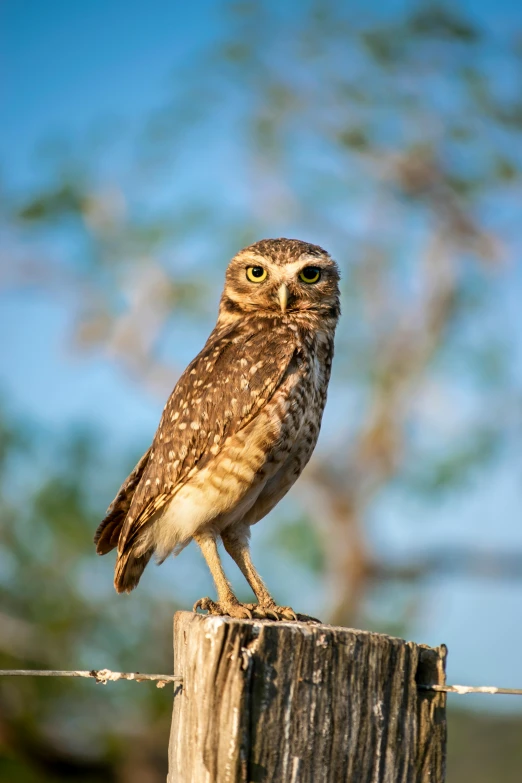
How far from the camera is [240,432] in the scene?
320 cm

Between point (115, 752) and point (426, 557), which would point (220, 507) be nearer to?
point (115, 752)

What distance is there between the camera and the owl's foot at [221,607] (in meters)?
2.94

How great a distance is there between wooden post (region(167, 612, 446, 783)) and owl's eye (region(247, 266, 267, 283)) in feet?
6.33

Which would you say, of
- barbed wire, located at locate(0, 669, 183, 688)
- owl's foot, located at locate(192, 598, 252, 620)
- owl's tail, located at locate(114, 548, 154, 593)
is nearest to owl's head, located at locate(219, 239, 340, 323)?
owl's tail, located at locate(114, 548, 154, 593)

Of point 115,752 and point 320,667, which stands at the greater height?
point 115,752

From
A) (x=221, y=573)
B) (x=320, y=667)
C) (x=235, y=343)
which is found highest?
(x=235, y=343)

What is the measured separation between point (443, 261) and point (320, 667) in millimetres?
12658

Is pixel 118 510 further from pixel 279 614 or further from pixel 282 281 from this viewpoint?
pixel 282 281

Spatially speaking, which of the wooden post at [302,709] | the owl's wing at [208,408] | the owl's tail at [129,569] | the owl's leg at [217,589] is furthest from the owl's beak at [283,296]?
the wooden post at [302,709]

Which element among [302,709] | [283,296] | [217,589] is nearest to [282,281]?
[283,296]

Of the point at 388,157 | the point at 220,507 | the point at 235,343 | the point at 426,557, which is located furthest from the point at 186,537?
the point at 388,157

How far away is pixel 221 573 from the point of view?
3.22 meters

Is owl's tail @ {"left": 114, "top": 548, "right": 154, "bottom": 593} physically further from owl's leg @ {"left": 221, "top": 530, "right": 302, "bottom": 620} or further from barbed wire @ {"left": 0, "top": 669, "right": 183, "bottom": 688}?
barbed wire @ {"left": 0, "top": 669, "right": 183, "bottom": 688}

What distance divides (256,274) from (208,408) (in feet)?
2.51
